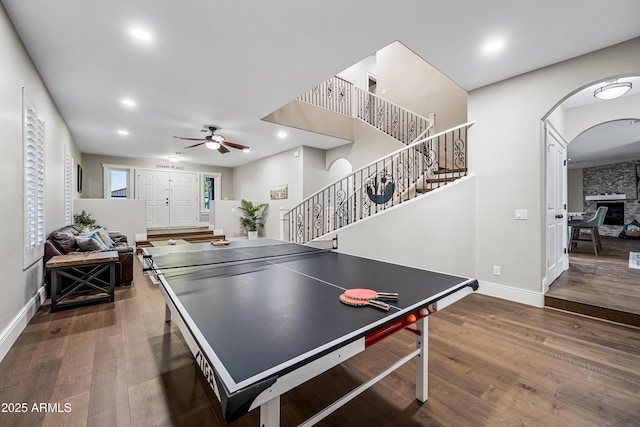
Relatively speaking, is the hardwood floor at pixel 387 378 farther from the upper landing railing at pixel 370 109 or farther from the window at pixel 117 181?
the window at pixel 117 181

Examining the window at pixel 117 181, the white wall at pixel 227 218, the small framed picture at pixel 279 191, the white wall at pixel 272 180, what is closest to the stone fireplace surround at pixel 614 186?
the white wall at pixel 272 180

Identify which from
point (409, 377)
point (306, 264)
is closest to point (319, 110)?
point (306, 264)

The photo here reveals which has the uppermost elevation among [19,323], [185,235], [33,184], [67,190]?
[67,190]

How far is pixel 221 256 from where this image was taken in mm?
2355

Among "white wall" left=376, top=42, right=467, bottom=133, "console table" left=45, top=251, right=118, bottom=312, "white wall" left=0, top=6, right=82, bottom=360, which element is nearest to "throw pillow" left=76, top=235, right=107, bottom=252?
"console table" left=45, top=251, right=118, bottom=312

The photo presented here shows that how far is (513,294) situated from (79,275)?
5.56m

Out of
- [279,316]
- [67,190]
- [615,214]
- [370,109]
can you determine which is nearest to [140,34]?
[279,316]

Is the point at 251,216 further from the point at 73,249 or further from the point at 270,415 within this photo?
the point at 270,415

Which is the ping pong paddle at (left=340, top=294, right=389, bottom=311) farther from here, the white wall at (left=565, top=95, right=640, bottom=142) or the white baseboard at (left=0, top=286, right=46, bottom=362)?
the white wall at (left=565, top=95, right=640, bottom=142)

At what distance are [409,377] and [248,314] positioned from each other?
1.42 m

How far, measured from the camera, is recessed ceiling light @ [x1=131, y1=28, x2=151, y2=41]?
2.55 metres

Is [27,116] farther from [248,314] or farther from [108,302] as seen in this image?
[248,314]

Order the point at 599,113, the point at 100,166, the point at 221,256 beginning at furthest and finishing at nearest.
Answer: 1. the point at 100,166
2. the point at 599,113
3. the point at 221,256

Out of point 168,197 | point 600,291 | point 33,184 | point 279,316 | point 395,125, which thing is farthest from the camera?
point 168,197
